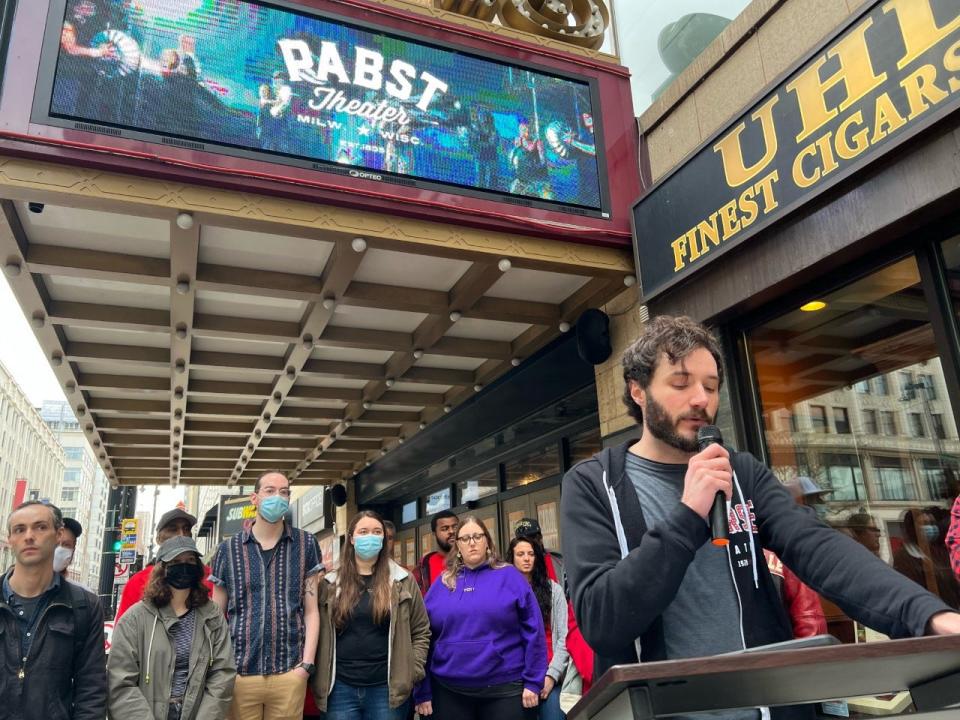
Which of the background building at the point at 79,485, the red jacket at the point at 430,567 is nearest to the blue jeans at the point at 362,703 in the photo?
the red jacket at the point at 430,567

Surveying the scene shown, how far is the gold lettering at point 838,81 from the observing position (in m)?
4.04

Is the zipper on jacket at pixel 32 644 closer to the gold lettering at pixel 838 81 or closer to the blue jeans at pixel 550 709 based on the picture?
the blue jeans at pixel 550 709

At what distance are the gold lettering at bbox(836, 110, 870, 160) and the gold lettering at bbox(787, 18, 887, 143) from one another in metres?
0.09

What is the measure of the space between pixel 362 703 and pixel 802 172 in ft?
13.7

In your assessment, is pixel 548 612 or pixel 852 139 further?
pixel 548 612

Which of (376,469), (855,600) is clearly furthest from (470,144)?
(376,469)

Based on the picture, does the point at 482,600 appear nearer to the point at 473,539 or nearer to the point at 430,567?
the point at 473,539

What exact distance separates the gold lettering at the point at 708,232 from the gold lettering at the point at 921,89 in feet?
5.15

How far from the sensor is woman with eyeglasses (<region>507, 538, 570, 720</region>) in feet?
15.0

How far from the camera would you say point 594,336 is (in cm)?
674

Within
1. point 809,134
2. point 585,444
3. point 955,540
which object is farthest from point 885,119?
point 585,444

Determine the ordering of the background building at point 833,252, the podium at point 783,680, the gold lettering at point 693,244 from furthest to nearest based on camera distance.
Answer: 1. the gold lettering at point 693,244
2. the background building at point 833,252
3. the podium at point 783,680

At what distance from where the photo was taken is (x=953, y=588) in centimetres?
394

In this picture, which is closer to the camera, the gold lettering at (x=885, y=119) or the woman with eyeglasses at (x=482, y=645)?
the gold lettering at (x=885, y=119)
